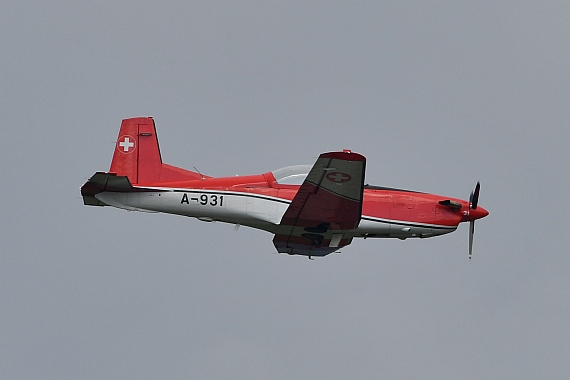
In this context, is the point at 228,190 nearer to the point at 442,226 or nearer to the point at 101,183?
the point at 101,183

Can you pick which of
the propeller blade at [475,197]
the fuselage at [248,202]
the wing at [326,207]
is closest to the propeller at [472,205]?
the propeller blade at [475,197]

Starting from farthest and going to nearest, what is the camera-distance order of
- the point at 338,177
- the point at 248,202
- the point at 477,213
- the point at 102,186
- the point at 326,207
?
the point at 477,213 < the point at 248,202 < the point at 102,186 < the point at 326,207 < the point at 338,177

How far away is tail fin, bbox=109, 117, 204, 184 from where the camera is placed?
2475cm

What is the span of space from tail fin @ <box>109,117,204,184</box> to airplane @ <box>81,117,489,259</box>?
0.08ft

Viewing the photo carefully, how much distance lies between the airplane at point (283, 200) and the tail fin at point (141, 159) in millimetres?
24

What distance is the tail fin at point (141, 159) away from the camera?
81.2 ft

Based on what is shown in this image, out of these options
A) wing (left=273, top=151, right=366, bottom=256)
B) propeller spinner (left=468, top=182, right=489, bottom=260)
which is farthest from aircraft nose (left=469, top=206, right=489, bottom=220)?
wing (left=273, top=151, right=366, bottom=256)

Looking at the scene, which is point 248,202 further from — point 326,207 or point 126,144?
point 126,144

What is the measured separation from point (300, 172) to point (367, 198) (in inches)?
67.6

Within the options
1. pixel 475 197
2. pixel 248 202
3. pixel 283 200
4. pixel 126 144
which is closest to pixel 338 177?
pixel 283 200

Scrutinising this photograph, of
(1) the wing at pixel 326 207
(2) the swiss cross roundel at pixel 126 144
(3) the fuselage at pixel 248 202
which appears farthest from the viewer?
(2) the swiss cross roundel at pixel 126 144

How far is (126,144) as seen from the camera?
25141 mm

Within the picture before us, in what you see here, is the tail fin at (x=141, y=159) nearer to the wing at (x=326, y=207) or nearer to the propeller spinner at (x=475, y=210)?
the wing at (x=326, y=207)

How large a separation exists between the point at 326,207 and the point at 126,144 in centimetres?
542
